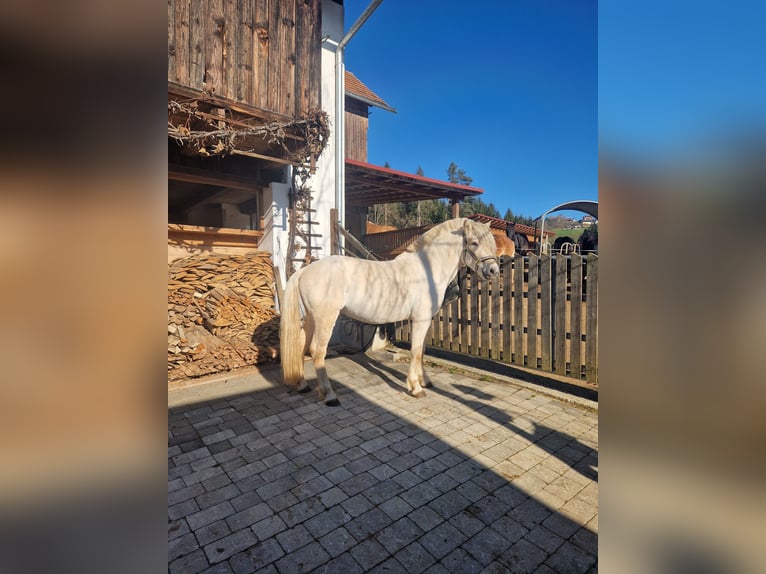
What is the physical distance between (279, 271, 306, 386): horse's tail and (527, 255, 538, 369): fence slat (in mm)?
2859

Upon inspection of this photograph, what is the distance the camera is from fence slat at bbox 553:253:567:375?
4.16m

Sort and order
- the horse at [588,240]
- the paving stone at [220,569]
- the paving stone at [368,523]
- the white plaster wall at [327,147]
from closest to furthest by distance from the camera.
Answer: the paving stone at [220,569] < the paving stone at [368,523] < the white plaster wall at [327,147] < the horse at [588,240]

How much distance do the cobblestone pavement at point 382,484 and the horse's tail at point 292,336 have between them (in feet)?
0.92

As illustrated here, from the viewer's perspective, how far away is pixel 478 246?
388 cm

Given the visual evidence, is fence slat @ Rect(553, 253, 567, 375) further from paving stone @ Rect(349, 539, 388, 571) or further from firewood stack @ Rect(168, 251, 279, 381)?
firewood stack @ Rect(168, 251, 279, 381)

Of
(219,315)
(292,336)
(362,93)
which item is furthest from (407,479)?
(362,93)

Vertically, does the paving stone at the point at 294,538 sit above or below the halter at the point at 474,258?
below

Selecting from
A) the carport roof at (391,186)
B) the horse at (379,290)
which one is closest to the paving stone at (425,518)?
the horse at (379,290)

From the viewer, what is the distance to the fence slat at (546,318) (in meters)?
4.29

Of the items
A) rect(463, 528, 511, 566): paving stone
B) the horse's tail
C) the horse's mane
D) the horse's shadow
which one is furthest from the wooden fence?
rect(463, 528, 511, 566): paving stone

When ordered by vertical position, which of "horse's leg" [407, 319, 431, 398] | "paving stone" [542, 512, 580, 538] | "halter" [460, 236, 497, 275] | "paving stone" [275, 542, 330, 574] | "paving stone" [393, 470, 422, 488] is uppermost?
"halter" [460, 236, 497, 275]

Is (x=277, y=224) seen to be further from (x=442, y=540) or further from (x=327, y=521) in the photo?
(x=442, y=540)

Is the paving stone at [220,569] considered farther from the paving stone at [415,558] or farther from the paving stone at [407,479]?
the paving stone at [407,479]

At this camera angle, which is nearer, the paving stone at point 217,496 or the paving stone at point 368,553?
the paving stone at point 368,553
